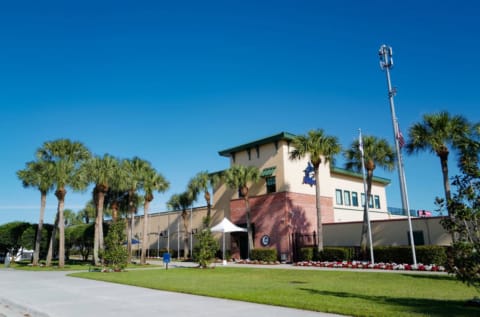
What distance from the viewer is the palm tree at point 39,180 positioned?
3691cm

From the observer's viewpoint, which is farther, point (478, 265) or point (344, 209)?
point (344, 209)

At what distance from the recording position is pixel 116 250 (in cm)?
2592

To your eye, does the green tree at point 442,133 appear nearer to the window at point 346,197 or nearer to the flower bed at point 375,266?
the flower bed at point 375,266

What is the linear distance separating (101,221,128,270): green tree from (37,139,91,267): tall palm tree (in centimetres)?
995

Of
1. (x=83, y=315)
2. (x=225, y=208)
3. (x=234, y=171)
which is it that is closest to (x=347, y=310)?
(x=83, y=315)

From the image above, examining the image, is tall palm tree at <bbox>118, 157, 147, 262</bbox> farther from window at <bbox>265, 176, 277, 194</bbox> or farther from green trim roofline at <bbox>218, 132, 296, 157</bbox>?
window at <bbox>265, 176, 277, 194</bbox>

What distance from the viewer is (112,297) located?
39.0 feet

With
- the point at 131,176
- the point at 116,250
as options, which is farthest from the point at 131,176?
the point at 116,250

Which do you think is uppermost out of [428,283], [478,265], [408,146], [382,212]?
[408,146]

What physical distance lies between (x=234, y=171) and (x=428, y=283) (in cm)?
2252

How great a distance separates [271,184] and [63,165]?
20370 mm

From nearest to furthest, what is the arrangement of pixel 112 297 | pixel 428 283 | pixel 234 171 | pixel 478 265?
pixel 478 265 < pixel 112 297 < pixel 428 283 < pixel 234 171

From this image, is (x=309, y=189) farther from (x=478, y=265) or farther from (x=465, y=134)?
(x=478, y=265)

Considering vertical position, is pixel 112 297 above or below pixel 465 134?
below
